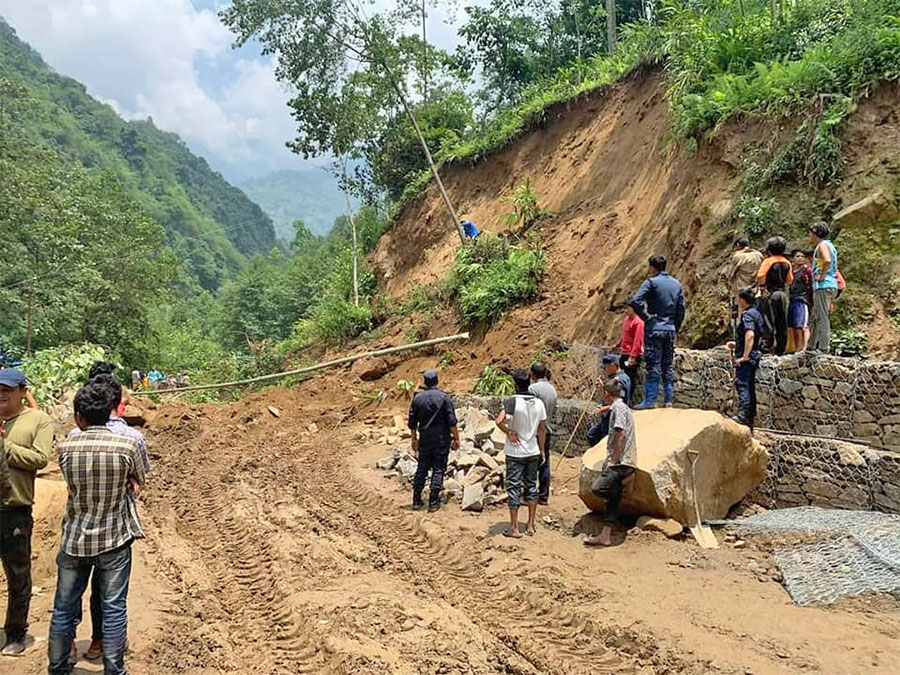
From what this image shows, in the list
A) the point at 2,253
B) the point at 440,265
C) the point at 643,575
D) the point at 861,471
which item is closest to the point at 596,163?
the point at 440,265

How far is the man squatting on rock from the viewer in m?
6.33

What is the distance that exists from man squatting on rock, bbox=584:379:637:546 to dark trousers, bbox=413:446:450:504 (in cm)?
197

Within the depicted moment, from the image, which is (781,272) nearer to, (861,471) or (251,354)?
(861,471)

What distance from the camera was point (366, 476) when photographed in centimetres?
977

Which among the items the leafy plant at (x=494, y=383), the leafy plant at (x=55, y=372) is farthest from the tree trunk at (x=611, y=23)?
the leafy plant at (x=55, y=372)

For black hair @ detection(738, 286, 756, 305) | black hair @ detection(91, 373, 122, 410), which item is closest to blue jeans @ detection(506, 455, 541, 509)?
black hair @ detection(738, 286, 756, 305)

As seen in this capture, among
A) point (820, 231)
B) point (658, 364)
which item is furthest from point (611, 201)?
point (820, 231)

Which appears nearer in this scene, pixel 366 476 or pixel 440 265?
pixel 366 476

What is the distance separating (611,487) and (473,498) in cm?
194

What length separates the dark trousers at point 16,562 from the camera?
445 centimetres

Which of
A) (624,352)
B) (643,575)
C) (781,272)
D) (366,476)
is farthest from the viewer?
(366,476)

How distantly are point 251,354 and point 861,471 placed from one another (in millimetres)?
17479

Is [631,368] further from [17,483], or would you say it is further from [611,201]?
[611,201]

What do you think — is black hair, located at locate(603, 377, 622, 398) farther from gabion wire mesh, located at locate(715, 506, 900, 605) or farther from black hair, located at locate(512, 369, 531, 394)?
gabion wire mesh, located at locate(715, 506, 900, 605)
